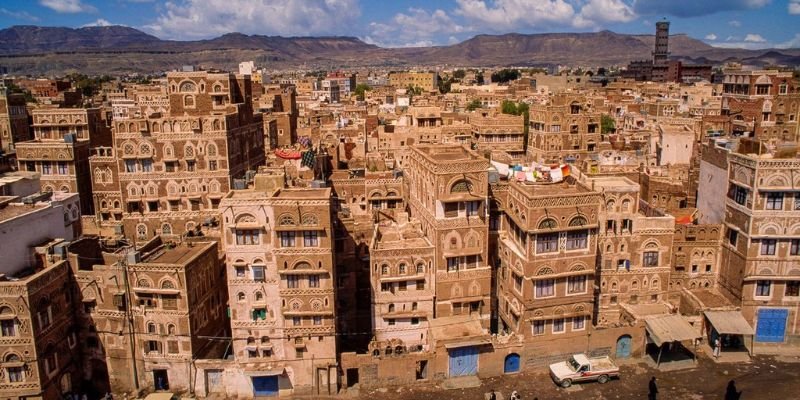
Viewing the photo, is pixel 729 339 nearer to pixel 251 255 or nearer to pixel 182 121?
pixel 251 255

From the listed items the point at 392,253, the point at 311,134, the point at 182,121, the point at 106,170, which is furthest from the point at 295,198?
the point at 311,134

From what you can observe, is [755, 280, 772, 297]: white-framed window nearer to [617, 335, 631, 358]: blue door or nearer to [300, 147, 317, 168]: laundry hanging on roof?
[617, 335, 631, 358]: blue door

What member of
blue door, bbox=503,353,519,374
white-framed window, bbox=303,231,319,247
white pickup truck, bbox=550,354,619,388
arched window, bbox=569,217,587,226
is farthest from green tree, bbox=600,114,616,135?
white-framed window, bbox=303,231,319,247

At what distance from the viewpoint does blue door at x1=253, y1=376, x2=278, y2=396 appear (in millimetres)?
44562

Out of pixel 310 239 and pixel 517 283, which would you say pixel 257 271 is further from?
pixel 517 283

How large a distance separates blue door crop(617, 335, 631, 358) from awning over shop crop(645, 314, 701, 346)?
179 cm

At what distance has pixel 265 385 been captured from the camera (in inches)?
1762

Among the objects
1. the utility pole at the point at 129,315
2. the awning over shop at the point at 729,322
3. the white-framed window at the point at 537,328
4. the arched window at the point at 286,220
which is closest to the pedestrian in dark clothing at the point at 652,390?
the white-framed window at the point at 537,328

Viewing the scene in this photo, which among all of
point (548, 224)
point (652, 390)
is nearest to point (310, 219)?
point (548, 224)

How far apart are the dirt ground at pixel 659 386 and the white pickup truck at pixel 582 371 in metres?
0.48

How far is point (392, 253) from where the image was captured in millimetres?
46969

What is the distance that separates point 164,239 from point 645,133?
74.6m

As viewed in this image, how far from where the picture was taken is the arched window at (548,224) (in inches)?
1754

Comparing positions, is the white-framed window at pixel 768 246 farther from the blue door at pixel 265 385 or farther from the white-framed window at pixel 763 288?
the blue door at pixel 265 385
